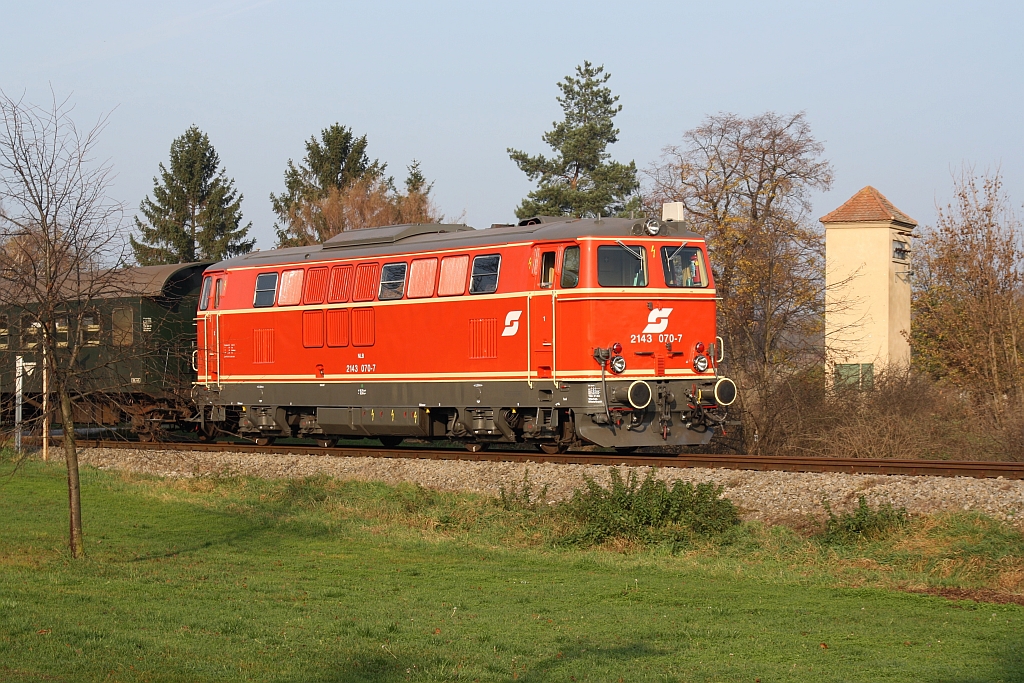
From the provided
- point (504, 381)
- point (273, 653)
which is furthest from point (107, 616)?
point (504, 381)

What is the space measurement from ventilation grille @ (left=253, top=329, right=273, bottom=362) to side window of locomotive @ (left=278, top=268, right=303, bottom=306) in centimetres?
76

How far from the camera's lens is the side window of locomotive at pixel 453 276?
1986 cm

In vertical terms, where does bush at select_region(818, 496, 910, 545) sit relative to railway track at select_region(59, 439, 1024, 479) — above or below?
below

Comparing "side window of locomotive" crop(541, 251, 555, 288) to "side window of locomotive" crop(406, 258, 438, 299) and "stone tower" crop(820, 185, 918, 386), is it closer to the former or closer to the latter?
"side window of locomotive" crop(406, 258, 438, 299)

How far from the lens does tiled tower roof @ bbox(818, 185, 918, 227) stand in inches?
1377

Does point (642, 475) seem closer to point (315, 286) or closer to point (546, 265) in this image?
point (546, 265)

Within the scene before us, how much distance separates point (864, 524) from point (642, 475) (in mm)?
4432

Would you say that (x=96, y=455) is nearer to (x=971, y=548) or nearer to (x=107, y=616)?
(x=107, y=616)

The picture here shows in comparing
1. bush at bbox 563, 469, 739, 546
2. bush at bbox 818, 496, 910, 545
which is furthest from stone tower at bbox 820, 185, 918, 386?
bush at bbox 818, 496, 910, 545

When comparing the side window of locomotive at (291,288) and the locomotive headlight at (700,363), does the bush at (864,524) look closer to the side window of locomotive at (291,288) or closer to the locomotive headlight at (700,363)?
the locomotive headlight at (700,363)

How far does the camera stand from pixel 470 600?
37.2 feet

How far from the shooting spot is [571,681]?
26.5 ft

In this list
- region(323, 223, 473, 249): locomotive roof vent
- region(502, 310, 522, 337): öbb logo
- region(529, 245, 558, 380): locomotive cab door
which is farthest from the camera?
region(323, 223, 473, 249): locomotive roof vent

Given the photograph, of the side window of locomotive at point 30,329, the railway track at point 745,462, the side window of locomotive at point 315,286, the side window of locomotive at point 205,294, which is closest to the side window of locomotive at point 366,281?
the side window of locomotive at point 315,286
